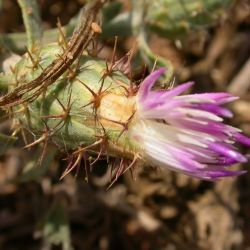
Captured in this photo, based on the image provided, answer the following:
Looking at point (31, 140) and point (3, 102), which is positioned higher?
point (3, 102)

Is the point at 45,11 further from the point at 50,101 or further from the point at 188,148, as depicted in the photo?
the point at 188,148

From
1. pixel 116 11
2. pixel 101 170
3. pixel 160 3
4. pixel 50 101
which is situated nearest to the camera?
pixel 50 101

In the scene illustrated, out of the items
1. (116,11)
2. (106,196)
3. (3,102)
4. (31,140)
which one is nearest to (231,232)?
(106,196)

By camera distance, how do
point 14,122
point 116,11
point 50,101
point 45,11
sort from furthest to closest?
point 45,11, point 116,11, point 14,122, point 50,101

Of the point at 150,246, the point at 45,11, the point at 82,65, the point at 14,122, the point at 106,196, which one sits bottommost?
the point at 150,246

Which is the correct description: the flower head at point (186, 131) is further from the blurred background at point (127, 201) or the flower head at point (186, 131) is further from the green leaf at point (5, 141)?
the blurred background at point (127, 201)

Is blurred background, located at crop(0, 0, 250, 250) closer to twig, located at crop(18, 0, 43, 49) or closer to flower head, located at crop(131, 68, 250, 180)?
twig, located at crop(18, 0, 43, 49)

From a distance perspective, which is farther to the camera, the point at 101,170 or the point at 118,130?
the point at 101,170

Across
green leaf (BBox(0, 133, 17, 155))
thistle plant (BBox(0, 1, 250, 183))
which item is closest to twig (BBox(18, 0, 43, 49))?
thistle plant (BBox(0, 1, 250, 183))
